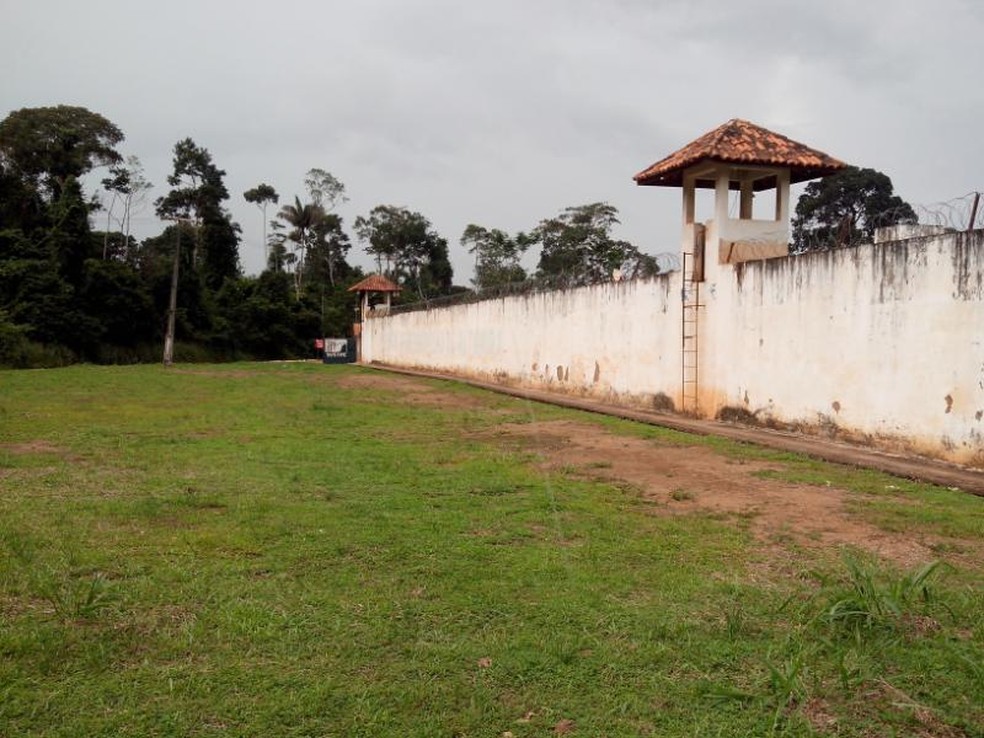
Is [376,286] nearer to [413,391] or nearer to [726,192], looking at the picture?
[413,391]

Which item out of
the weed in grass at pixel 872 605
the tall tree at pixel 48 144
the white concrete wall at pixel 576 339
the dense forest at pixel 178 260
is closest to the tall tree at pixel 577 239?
the dense forest at pixel 178 260

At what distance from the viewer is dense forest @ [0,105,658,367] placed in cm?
3216

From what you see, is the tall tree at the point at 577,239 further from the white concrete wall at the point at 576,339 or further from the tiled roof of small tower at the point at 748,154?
the tiled roof of small tower at the point at 748,154

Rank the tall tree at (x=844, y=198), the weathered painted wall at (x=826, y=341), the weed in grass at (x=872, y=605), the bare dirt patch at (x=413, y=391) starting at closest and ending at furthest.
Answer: the weed in grass at (x=872, y=605) < the weathered painted wall at (x=826, y=341) < the bare dirt patch at (x=413, y=391) < the tall tree at (x=844, y=198)

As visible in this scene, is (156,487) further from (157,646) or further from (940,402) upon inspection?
(940,402)

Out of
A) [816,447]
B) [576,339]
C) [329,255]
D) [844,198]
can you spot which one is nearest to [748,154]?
[816,447]

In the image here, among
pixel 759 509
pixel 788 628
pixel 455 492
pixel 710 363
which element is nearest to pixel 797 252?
pixel 710 363

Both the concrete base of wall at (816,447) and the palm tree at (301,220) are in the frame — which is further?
the palm tree at (301,220)

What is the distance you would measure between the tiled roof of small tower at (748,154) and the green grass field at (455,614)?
6138 mm

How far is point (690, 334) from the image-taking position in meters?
12.2

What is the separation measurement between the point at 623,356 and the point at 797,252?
4772 mm

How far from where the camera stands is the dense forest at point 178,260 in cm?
3216

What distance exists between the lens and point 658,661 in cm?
295

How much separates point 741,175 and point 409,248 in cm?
4262
